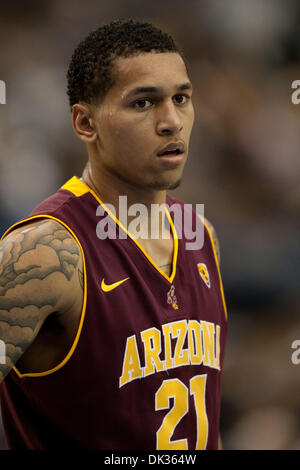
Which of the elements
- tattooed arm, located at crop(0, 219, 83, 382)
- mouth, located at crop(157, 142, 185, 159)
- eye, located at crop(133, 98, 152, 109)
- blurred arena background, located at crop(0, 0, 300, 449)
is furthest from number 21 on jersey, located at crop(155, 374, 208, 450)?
blurred arena background, located at crop(0, 0, 300, 449)

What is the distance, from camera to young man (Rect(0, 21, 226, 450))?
1573 mm

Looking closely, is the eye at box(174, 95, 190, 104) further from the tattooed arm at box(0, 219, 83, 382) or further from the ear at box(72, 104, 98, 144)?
the tattooed arm at box(0, 219, 83, 382)

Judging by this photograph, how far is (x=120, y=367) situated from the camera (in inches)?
67.0

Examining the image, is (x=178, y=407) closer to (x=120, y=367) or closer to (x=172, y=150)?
(x=120, y=367)

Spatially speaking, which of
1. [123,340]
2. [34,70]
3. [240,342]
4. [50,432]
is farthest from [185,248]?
[34,70]

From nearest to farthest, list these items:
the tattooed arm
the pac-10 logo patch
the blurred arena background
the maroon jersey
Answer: the tattooed arm, the maroon jersey, the pac-10 logo patch, the blurred arena background

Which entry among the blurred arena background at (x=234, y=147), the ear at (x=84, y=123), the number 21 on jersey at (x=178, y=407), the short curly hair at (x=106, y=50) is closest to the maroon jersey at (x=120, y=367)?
the number 21 on jersey at (x=178, y=407)

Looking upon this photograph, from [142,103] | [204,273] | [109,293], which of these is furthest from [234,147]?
[109,293]

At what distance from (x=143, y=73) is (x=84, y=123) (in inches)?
9.7

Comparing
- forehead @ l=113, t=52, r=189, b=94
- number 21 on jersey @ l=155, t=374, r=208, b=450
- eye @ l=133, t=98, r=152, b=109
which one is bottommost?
number 21 on jersey @ l=155, t=374, r=208, b=450

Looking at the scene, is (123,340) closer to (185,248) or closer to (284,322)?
(185,248)

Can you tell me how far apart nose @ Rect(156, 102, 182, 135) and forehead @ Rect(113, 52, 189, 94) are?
59mm

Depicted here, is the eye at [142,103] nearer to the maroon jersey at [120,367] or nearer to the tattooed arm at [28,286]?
the maroon jersey at [120,367]

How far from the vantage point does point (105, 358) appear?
1.68 m
